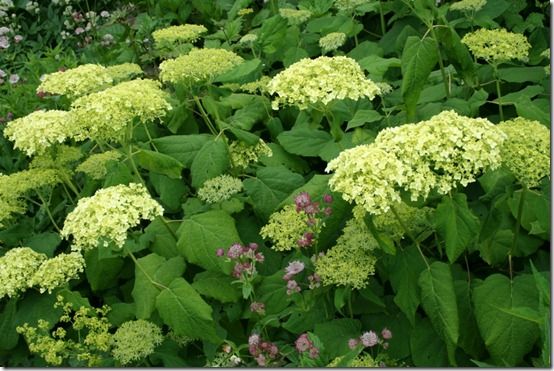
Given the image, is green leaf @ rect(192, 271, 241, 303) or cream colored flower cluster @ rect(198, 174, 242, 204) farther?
cream colored flower cluster @ rect(198, 174, 242, 204)

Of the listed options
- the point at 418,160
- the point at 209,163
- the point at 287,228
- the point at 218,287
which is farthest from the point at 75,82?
the point at 418,160

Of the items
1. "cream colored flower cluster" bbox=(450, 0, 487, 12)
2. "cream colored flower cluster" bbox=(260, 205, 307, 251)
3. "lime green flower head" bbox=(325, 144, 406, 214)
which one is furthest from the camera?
"cream colored flower cluster" bbox=(450, 0, 487, 12)

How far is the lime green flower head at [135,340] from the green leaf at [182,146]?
0.85 meters

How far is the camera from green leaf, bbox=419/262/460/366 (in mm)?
2369

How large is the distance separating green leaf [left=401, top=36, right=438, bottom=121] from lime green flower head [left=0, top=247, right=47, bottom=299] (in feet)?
5.45

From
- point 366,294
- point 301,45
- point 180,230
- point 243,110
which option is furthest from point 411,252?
point 301,45

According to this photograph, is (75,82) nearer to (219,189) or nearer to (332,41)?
(219,189)

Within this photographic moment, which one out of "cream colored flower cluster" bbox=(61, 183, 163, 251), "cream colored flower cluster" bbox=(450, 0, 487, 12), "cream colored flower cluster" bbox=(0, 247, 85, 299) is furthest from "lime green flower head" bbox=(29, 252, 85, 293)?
"cream colored flower cluster" bbox=(450, 0, 487, 12)

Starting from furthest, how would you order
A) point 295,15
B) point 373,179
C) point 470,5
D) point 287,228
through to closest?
point 295,15 → point 470,5 → point 287,228 → point 373,179

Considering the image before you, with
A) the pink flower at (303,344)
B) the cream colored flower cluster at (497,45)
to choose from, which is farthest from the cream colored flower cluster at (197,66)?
the pink flower at (303,344)

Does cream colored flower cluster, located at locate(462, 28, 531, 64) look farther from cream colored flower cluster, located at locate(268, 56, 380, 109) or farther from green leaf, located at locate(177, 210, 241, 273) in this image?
green leaf, located at locate(177, 210, 241, 273)

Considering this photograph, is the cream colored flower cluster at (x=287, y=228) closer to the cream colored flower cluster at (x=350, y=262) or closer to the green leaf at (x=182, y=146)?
the cream colored flower cluster at (x=350, y=262)

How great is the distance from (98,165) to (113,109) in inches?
23.2

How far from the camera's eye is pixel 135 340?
268cm
